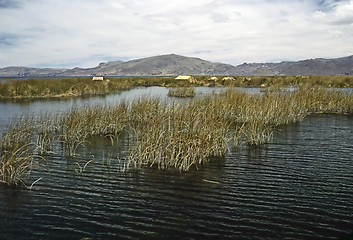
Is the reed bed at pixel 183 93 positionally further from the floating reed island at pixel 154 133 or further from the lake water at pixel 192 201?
the lake water at pixel 192 201

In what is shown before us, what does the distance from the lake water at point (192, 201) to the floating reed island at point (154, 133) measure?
0.62m

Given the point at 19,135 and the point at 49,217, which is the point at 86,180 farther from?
the point at 19,135

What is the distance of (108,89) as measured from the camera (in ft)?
135

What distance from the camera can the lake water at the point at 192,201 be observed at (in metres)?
5.62

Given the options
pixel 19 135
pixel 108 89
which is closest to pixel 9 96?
pixel 108 89

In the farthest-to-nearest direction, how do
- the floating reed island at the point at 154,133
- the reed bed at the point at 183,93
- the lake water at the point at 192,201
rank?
the reed bed at the point at 183,93, the floating reed island at the point at 154,133, the lake water at the point at 192,201

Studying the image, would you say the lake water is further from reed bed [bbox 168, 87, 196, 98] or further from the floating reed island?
reed bed [bbox 168, 87, 196, 98]

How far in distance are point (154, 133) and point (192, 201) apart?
3.62 m

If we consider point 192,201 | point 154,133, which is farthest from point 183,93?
point 192,201

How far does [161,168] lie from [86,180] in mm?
2486

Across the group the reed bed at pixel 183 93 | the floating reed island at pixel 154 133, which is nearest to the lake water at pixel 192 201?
the floating reed island at pixel 154 133

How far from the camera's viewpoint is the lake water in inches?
221

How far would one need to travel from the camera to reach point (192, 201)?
696 cm

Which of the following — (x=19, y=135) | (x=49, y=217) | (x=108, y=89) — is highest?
(x=108, y=89)
